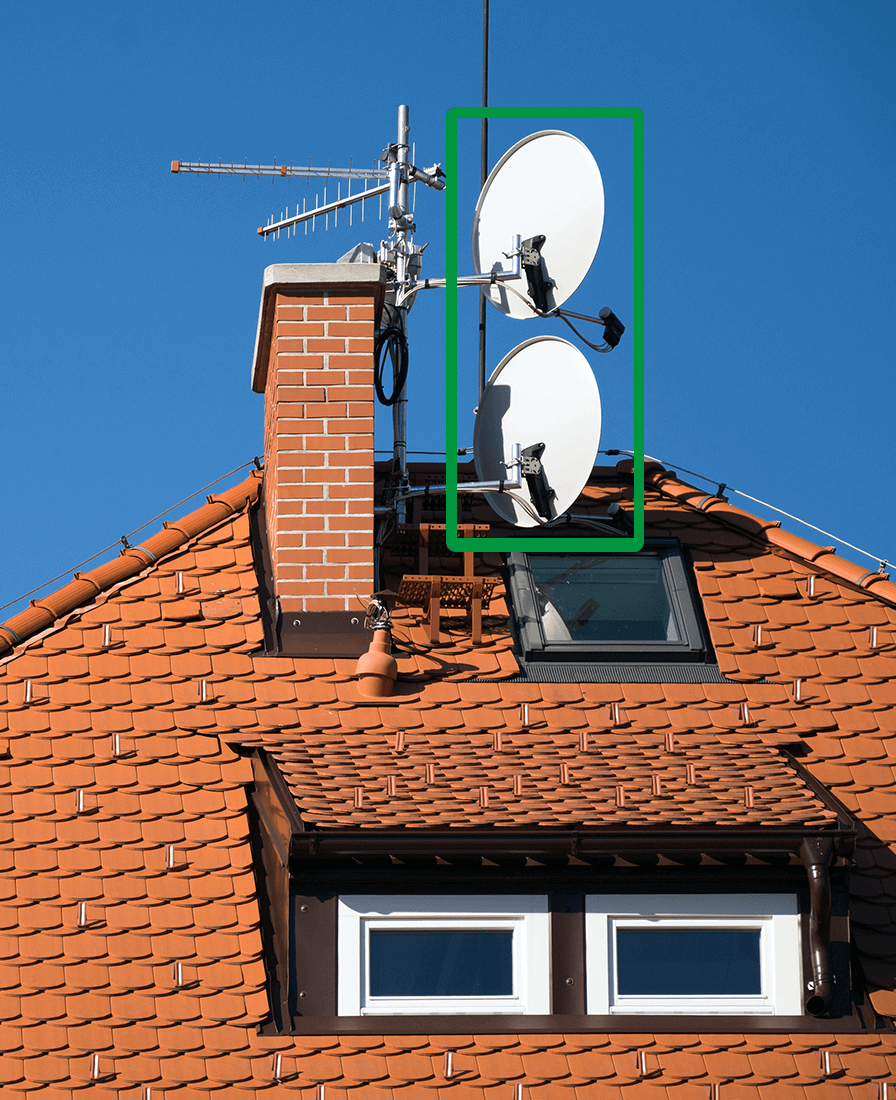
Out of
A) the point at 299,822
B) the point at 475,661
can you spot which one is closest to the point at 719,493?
the point at 475,661

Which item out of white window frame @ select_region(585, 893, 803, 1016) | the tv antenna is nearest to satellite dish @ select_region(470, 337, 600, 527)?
the tv antenna

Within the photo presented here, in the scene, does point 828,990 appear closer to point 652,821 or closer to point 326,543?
point 652,821

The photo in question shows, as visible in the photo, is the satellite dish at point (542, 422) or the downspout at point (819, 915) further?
the satellite dish at point (542, 422)

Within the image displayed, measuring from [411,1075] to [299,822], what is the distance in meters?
1.33

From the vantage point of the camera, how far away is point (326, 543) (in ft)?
33.4

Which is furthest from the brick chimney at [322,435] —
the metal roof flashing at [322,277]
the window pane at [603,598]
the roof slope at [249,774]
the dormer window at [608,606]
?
the window pane at [603,598]

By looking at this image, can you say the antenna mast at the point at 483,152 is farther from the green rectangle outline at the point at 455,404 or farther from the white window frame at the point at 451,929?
the white window frame at the point at 451,929

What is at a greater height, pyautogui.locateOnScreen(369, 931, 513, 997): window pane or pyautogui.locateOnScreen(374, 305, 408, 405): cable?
pyautogui.locateOnScreen(374, 305, 408, 405): cable

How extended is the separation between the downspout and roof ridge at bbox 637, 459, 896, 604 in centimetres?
284

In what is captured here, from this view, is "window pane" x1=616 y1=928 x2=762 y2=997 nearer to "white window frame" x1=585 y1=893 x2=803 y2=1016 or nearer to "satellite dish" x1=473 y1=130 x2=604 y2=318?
"white window frame" x1=585 y1=893 x2=803 y2=1016

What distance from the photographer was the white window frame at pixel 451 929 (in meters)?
8.01

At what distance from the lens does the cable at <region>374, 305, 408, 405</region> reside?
444 inches

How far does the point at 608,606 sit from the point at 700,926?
276 centimetres

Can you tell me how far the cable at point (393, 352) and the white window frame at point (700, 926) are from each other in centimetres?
453
